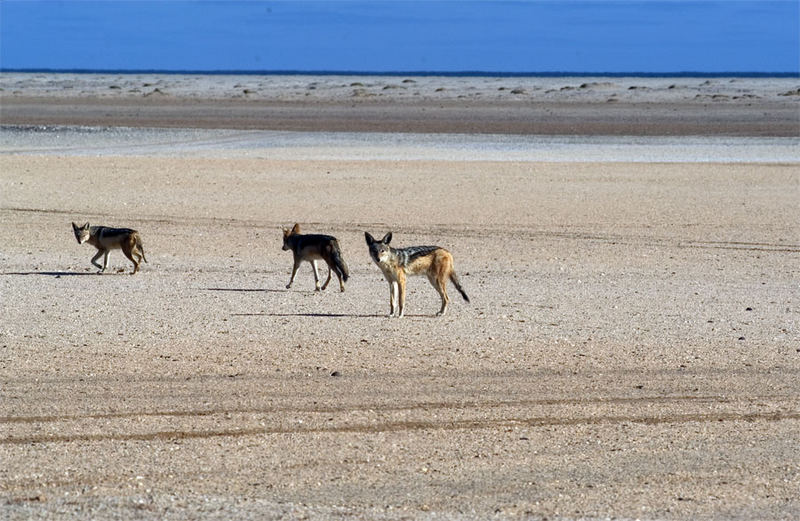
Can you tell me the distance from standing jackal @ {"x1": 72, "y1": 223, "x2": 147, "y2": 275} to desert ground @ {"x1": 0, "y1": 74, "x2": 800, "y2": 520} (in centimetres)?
35

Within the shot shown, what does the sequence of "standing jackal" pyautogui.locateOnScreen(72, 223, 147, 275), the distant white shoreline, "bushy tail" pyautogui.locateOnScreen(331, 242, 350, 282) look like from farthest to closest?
the distant white shoreline → "standing jackal" pyautogui.locateOnScreen(72, 223, 147, 275) → "bushy tail" pyautogui.locateOnScreen(331, 242, 350, 282)

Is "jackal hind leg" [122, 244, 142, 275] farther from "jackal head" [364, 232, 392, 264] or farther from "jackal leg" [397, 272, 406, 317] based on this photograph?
"jackal leg" [397, 272, 406, 317]

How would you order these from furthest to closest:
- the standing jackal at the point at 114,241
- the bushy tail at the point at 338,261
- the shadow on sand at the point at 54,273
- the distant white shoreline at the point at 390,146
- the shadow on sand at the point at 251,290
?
→ 1. the distant white shoreline at the point at 390,146
2. the shadow on sand at the point at 54,273
3. the standing jackal at the point at 114,241
4. the shadow on sand at the point at 251,290
5. the bushy tail at the point at 338,261

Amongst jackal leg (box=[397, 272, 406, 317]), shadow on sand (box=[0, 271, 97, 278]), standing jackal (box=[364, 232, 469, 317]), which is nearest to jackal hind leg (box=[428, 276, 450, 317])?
standing jackal (box=[364, 232, 469, 317])

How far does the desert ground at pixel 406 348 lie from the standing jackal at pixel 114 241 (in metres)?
0.35

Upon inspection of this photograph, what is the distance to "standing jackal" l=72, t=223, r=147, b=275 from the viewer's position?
1577 cm

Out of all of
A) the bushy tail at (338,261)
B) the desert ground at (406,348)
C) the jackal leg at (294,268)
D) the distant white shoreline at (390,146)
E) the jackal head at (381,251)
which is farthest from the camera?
the distant white shoreline at (390,146)

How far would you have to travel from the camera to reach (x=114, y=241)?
52.0 ft

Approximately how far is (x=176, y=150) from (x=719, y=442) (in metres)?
28.1

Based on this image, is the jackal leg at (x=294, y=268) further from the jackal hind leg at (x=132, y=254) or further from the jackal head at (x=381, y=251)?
the jackal hind leg at (x=132, y=254)

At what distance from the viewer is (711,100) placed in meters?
65.8

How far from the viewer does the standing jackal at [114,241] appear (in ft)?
51.8

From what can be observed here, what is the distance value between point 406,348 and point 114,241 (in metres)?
5.74

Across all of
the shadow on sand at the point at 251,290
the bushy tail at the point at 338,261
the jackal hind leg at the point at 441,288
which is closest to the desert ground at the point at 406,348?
the shadow on sand at the point at 251,290
